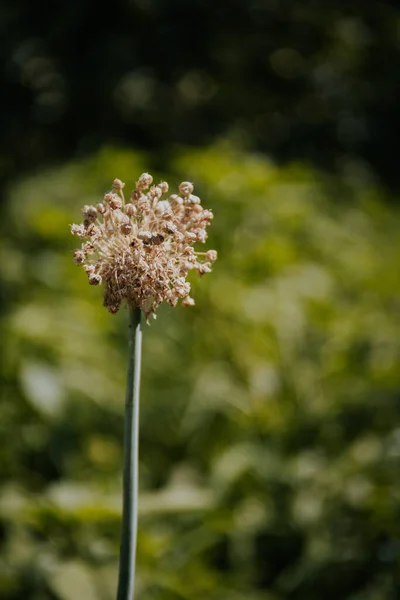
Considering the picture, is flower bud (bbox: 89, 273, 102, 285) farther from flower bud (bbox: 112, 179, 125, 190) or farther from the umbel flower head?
flower bud (bbox: 112, 179, 125, 190)

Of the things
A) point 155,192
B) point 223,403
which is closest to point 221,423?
point 223,403

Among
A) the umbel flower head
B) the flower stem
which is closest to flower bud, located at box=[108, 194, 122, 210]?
the umbel flower head

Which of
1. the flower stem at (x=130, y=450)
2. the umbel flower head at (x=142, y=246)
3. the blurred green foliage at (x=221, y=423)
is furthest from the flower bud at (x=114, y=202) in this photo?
the blurred green foliage at (x=221, y=423)

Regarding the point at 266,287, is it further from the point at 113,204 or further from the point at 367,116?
the point at 367,116

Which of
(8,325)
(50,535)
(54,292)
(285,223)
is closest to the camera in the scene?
(50,535)

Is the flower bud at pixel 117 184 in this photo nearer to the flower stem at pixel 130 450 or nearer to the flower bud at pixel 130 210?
the flower bud at pixel 130 210

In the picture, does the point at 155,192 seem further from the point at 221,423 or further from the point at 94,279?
the point at 221,423

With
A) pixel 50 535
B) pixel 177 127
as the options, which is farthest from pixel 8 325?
pixel 177 127

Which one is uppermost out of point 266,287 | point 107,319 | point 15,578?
point 266,287
